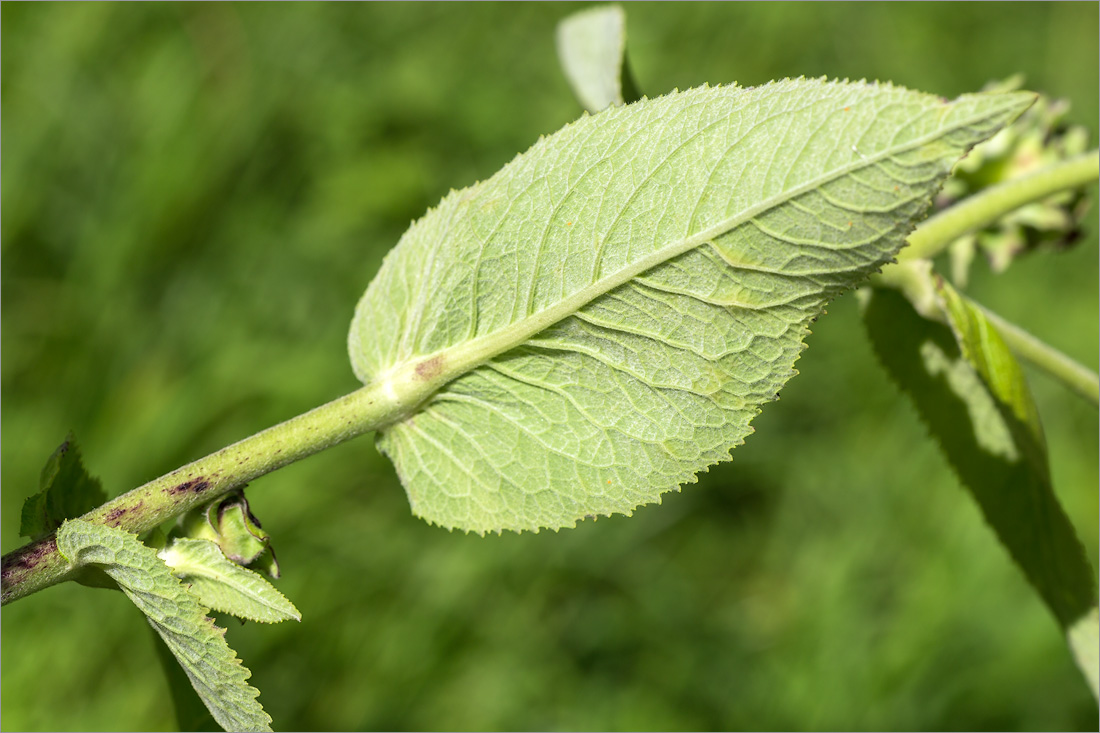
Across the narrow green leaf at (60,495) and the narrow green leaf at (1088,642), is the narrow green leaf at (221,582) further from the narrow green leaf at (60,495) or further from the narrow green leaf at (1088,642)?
the narrow green leaf at (1088,642)

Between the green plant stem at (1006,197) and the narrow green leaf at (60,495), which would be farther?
the green plant stem at (1006,197)

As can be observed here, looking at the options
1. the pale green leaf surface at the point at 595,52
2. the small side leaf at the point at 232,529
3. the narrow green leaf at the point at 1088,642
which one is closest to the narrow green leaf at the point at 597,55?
the pale green leaf surface at the point at 595,52

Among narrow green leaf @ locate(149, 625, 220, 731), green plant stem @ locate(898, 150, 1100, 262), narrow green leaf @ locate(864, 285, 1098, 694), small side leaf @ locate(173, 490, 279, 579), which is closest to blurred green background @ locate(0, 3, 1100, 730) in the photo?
narrow green leaf @ locate(149, 625, 220, 731)

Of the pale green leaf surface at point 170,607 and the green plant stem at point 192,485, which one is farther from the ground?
the green plant stem at point 192,485

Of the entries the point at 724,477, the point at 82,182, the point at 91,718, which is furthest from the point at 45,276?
the point at 724,477

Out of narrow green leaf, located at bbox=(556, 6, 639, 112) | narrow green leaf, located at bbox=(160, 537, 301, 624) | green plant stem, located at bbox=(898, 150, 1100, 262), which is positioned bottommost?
green plant stem, located at bbox=(898, 150, 1100, 262)

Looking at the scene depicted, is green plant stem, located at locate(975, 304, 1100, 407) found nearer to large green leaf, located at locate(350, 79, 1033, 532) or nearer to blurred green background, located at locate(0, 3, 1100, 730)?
large green leaf, located at locate(350, 79, 1033, 532)

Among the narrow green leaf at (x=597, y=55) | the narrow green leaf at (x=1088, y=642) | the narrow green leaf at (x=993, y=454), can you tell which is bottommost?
the narrow green leaf at (x=1088, y=642)

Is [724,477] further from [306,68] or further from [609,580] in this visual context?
[306,68]
